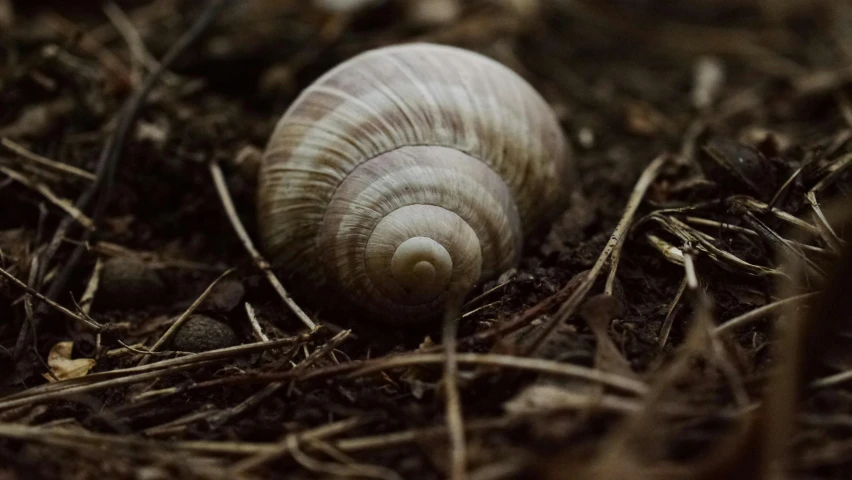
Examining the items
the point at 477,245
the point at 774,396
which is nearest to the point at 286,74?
the point at 477,245

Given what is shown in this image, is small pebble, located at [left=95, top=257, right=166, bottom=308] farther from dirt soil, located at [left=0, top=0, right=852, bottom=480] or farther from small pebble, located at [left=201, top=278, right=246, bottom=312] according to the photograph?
small pebble, located at [left=201, top=278, right=246, bottom=312]

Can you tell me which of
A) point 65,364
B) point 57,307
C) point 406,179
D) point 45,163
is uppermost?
point 406,179

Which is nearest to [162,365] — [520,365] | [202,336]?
[202,336]

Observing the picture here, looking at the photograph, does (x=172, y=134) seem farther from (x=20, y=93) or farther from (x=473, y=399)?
(x=473, y=399)

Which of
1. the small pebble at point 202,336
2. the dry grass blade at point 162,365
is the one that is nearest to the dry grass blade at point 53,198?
the small pebble at point 202,336

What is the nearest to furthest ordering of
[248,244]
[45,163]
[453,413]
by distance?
[453,413] → [248,244] → [45,163]

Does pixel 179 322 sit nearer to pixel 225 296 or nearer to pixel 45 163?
pixel 225 296
